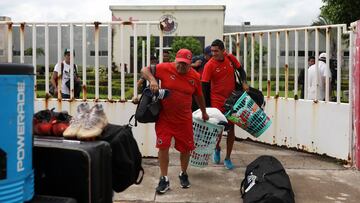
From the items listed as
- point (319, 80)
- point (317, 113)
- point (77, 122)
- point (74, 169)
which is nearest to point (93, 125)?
point (77, 122)

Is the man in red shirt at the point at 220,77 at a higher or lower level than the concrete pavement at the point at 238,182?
higher

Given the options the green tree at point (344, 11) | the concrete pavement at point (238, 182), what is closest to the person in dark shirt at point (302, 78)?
the concrete pavement at point (238, 182)

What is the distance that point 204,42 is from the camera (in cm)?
4575

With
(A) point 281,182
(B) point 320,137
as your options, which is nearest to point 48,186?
(A) point 281,182

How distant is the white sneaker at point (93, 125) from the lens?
2324 mm

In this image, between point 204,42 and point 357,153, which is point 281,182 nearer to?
point 357,153

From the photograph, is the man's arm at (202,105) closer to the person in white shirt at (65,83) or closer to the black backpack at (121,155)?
the person in white shirt at (65,83)

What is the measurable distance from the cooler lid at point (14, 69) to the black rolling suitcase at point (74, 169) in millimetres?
400

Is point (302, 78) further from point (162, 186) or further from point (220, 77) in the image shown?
point (162, 186)

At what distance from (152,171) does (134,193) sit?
966 millimetres

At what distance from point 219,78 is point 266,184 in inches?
80.8

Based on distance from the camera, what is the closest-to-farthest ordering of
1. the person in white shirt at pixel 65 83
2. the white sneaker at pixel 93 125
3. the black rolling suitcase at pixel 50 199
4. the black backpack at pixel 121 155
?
1. the black rolling suitcase at pixel 50 199
2. the white sneaker at pixel 93 125
3. the black backpack at pixel 121 155
4. the person in white shirt at pixel 65 83

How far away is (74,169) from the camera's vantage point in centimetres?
214

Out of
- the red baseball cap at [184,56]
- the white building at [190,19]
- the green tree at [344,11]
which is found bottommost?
the red baseball cap at [184,56]
